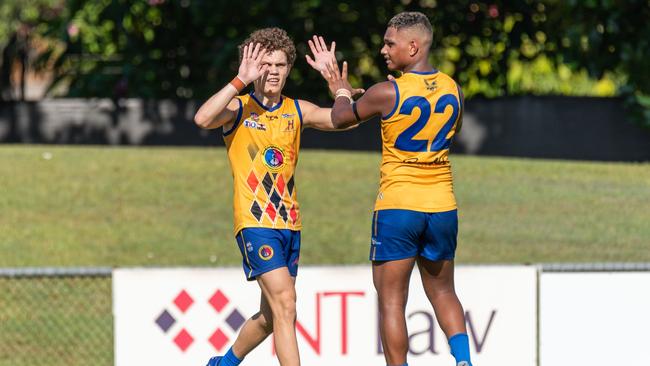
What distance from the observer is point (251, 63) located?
6695 millimetres

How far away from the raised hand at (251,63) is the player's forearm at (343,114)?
47cm

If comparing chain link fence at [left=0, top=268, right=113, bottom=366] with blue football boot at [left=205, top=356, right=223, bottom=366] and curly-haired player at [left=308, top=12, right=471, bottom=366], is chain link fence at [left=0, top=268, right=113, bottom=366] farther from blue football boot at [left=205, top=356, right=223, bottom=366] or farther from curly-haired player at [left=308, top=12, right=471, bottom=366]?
curly-haired player at [left=308, top=12, right=471, bottom=366]

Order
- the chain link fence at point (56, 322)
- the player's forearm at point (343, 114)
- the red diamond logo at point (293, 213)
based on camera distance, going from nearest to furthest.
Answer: the player's forearm at point (343, 114) → the red diamond logo at point (293, 213) → the chain link fence at point (56, 322)

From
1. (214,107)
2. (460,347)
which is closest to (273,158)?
(214,107)

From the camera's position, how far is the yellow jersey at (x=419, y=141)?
6520 millimetres

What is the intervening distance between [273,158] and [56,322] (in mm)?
5157

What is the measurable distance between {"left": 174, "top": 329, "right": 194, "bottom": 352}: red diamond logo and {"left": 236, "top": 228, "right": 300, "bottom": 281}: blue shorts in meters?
1.58

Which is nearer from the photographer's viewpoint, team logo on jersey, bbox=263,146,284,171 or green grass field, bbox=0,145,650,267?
team logo on jersey, bbox=263,146,284,171

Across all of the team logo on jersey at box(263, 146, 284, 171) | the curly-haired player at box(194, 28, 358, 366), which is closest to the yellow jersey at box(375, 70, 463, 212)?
the curly-haired player at box(194, 28, 358, 366)

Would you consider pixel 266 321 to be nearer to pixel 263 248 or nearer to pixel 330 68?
pixel 263 248

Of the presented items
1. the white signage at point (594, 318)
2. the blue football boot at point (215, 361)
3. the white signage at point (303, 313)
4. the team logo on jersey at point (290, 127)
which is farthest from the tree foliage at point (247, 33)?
the team logo on jersey at point (290, 127)

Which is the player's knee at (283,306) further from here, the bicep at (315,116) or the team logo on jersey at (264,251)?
the bicep at (315,116)

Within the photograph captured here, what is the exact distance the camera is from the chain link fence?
1030 centimetres

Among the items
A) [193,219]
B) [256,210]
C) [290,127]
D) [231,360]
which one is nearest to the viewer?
[256,210]
